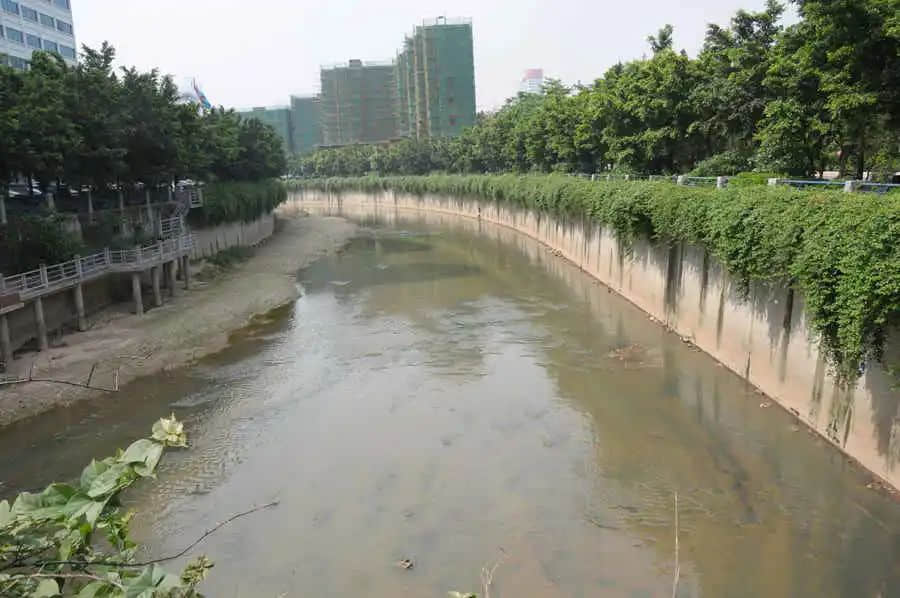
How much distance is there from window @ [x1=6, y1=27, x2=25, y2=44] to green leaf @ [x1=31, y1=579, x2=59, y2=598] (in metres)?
61.2

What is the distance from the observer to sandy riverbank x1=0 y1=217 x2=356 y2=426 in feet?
62.2

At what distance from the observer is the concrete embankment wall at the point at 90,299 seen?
875 inches

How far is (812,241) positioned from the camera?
1370cm

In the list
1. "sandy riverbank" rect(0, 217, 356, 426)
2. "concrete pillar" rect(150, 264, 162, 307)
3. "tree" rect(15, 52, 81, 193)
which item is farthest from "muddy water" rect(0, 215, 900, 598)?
"tree" rect(15, 52, 81, 193)

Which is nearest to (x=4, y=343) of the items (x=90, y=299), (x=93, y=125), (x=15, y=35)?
(x=90, y=299)

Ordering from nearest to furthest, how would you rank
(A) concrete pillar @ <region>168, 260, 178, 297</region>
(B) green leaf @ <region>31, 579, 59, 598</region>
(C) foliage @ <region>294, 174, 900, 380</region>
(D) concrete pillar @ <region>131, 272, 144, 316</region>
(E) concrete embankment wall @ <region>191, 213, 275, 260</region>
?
1. (B) green leaf @ <region>31, 579, 59, 598</region>
2. (C) foliage @ <region>294, 174, 900, 380</region>
3. (D) concrete pillar @ <region>131, 272, 144, 316</region>
4. (A) concrete pillar @ <region>168, 260, 178, 297</region>
5. (E) concrete embankment wall @ <region>191, 213, 275, 260</region>

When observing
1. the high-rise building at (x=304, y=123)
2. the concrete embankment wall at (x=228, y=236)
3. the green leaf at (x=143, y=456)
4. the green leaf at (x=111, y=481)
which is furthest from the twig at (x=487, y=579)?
the high-rise building at (x=304, y=123)

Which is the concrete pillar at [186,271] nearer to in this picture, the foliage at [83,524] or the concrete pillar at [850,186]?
the concrete pillar at [850,186]

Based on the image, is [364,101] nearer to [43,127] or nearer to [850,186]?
[43,127]

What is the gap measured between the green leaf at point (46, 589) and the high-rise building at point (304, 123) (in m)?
156

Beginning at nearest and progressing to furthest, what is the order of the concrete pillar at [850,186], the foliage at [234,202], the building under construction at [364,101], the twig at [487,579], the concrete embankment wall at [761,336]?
the twig at [487,579], the concrete embankment wall at [761,336], the concrete pillar at [850,186], the foliage at [234,202], the building under construction at [364,101]

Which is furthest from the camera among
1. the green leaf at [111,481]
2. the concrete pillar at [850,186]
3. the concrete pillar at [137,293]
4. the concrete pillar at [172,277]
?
the concrete pillar at [172,277]

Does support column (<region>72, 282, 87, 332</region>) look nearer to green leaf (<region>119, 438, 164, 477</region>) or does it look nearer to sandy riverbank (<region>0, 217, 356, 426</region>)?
sandy riverbank (<region>0, 217, 356, 426</region>)

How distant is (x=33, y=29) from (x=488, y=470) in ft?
195
